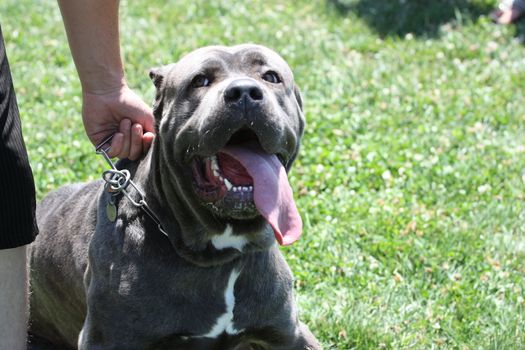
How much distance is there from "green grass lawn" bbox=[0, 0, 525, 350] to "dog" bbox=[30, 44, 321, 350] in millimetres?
898

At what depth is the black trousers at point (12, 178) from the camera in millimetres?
3164

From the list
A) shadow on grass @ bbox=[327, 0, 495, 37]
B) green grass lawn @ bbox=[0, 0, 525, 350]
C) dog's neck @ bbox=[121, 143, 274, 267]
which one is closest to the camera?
dog's neck @ bbox=[121, 143, 274, 267]

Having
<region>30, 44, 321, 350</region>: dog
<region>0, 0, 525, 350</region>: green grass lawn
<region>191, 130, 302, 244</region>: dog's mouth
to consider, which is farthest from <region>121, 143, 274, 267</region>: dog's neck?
<region>0, 0, 525, 350</region>: green grass lawn

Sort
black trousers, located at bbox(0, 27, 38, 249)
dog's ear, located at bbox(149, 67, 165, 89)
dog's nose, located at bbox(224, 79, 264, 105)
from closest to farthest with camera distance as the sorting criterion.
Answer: black trousers, located at bbox(0, 27, 38, 249) → dog's nose, located at bbox(224, 79, 264, 105) → dog's ear, located at bbox(149, 67, 165, 89)

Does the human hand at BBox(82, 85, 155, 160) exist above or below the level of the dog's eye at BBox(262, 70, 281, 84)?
below

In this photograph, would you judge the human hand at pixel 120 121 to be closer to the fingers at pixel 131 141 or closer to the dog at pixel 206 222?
the fingers at pixel 131 141

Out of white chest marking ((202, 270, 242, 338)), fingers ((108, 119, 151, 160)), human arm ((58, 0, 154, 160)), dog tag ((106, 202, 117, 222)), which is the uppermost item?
human arm ((58, 0, 154, 160))

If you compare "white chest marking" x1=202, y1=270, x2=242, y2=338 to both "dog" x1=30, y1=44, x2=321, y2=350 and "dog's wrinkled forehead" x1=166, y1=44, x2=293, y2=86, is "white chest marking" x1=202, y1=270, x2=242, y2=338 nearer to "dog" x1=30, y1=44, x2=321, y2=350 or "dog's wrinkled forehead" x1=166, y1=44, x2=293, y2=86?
"dog" x1=30, y1=44, x2=321, y2=350

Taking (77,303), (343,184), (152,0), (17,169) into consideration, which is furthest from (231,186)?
(152,0)

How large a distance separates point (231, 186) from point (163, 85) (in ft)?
1.93

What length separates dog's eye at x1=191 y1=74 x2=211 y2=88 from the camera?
3.57 meters

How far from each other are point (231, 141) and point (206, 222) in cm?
33

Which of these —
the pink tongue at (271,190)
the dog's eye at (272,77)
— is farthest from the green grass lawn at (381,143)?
the dog's eye at (272,77)

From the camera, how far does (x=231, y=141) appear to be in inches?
139
